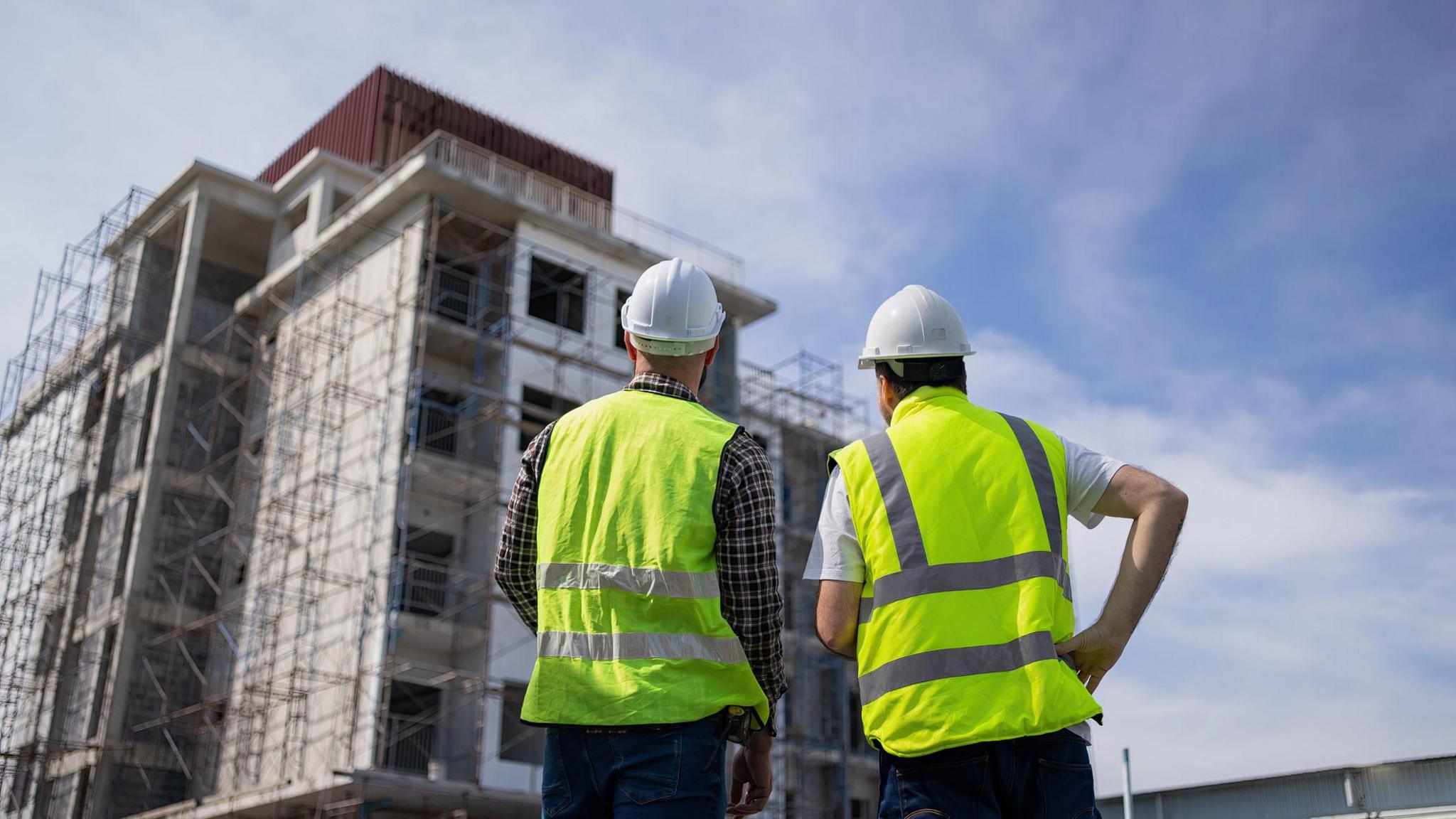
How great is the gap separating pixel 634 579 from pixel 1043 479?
973mm

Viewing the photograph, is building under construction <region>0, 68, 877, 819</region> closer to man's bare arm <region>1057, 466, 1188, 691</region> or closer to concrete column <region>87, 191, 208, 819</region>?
concrete column <region>87, 191, 208, 819</region>

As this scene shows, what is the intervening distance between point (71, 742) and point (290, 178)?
12089mm

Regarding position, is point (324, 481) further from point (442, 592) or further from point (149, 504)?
point (149, 504)

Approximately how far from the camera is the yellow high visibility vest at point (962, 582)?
277cm

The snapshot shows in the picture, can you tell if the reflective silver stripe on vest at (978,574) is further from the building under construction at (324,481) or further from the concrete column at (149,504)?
the concrete column at (149,504)

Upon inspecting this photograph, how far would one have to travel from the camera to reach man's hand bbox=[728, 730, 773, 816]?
121 inches

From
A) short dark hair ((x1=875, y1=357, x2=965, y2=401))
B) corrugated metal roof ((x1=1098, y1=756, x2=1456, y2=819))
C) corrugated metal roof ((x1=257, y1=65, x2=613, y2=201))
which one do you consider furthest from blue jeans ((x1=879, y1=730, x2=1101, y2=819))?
corrugated metal roof ((x1=257, y1=65, x2=613, y2=201))

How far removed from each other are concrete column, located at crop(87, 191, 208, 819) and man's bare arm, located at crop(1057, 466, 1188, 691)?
78.9 feet

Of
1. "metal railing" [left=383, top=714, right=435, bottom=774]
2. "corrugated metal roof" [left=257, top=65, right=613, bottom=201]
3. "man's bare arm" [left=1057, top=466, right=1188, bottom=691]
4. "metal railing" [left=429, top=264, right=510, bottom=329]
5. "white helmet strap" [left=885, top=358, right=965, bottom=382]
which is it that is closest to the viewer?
"man's bare arm" [left=1057, top=466, right=1188, bottom=691]

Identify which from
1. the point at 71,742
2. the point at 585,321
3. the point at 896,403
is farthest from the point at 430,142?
the point at 896,403

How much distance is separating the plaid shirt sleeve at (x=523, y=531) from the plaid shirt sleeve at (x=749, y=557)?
19.8 inches

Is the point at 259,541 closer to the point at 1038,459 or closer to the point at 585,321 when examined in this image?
the point at 585,321

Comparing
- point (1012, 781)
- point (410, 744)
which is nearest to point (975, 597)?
point (1012, 781)

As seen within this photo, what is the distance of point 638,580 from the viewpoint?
2.90 metres
